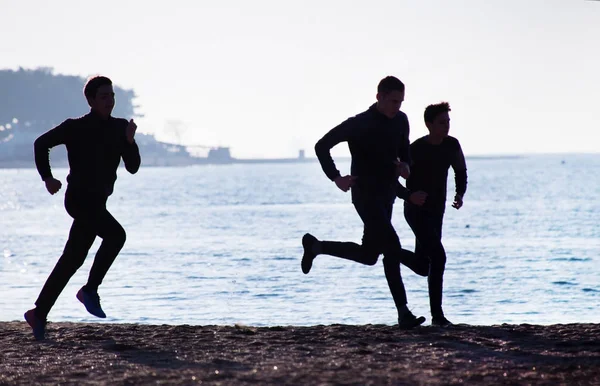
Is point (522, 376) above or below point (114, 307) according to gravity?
above

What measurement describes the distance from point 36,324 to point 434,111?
3.19m

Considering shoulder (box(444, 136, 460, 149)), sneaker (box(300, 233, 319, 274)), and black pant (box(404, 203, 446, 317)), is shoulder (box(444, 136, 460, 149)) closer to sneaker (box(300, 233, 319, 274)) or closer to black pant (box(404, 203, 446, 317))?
black pant (box(404, 203, 446, 317))

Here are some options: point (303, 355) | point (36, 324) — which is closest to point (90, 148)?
point (36, 324)

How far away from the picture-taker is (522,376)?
5.38 m

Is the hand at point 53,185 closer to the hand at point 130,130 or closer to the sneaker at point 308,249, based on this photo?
the hand at point 130,130

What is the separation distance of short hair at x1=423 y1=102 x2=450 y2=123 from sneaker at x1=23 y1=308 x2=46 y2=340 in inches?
122

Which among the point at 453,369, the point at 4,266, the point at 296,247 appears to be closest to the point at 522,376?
the point at 453,369

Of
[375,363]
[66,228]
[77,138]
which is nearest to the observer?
[375,363]

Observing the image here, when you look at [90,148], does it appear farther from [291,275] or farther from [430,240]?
[291,275]

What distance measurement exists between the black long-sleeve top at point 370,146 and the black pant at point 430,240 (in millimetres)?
482

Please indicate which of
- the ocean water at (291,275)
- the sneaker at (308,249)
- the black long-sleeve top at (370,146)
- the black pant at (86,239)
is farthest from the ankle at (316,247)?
the ocean water at (291,275)

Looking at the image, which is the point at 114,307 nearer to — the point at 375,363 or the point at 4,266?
the point at 4,266

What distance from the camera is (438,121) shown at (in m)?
7.38

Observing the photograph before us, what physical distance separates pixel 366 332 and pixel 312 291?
15.1m
